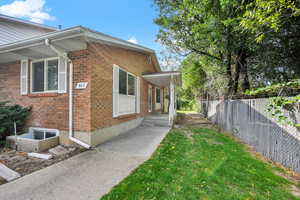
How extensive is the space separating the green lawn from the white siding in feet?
32.2

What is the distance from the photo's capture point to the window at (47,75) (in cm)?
510

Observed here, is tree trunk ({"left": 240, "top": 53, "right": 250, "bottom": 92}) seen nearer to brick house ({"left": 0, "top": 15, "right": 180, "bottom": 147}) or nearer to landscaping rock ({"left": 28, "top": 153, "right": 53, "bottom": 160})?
brick house ({"left": 0, "top": 15, "right": 180, "bottom": 147})

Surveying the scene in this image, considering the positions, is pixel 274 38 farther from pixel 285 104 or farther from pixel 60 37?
pixel 60 37

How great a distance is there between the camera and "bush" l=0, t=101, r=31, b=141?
4.85 metres

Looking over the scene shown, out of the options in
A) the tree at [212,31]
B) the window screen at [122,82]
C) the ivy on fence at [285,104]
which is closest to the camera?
the ivy on fence at [285,104]

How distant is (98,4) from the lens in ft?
25.9

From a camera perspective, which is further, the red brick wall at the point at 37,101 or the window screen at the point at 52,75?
the window screen at the point at 52,75

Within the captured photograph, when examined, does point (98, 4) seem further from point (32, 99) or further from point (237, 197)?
point (237, 197)

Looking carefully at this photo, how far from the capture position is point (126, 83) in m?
6.91

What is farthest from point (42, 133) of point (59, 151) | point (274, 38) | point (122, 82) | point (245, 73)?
point (245, 73)

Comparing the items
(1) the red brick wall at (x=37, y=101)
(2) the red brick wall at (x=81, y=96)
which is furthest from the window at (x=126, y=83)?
(1) the red brick wall at (x=37, y=101)

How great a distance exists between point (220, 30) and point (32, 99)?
28.1ft

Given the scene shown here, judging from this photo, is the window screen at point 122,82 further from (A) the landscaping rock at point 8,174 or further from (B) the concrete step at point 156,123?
(A) the landscaping rock at point 8,174

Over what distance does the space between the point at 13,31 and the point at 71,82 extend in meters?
7.03
